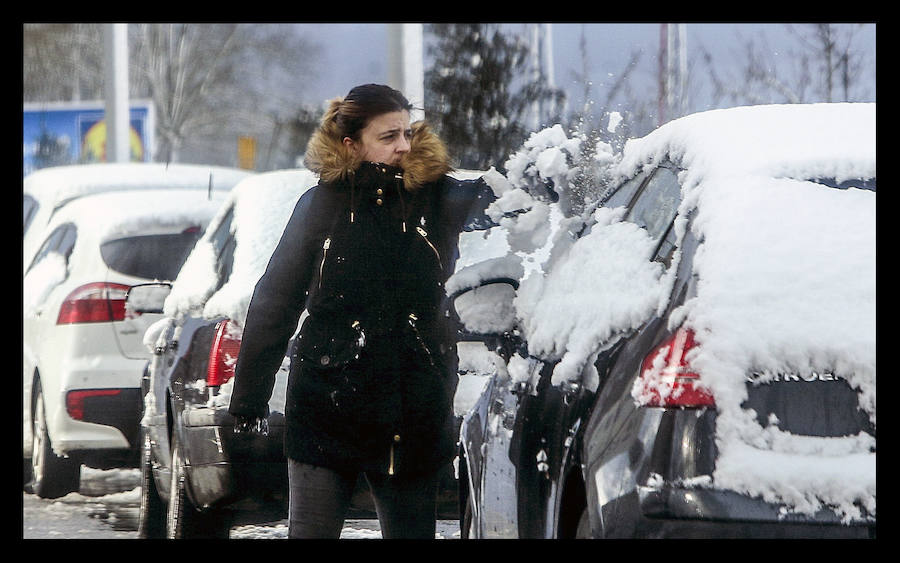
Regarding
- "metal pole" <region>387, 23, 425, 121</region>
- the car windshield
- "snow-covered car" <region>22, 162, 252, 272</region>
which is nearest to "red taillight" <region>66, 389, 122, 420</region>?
"snow-covered car" <region>22, 162, 252, 272</region>

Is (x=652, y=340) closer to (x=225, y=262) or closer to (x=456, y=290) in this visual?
(x=456, y=290)

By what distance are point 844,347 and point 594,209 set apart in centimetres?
137

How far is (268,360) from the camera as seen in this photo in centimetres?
410

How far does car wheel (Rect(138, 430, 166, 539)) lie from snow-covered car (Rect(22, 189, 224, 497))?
0.89m

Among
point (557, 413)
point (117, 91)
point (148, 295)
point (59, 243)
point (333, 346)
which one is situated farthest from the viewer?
point (117, 91)

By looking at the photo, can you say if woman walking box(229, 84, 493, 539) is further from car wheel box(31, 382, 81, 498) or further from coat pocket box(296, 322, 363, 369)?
car wheel box(31, 382, 81, 498)

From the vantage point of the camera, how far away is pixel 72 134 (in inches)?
965

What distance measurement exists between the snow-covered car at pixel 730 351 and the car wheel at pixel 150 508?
9.41 feet

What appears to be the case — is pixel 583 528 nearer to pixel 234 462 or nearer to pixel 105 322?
pixel 234 462

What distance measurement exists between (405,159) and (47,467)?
165 inches

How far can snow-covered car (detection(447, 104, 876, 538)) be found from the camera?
3174 mm

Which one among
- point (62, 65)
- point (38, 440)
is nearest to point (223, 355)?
point (38, 440)

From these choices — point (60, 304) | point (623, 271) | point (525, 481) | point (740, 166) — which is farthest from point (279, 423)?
point (60, 304)

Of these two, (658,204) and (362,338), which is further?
(362,338)
